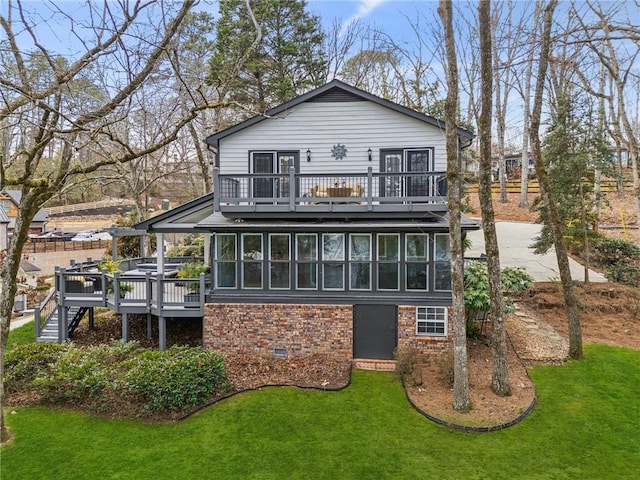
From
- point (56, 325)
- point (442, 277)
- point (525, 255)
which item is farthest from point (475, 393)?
point (56, 325)

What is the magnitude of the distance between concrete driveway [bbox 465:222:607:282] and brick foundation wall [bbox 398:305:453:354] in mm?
6988

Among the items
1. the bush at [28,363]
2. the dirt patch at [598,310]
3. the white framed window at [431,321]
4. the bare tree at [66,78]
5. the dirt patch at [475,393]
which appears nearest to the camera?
the bare tree at [66,78]

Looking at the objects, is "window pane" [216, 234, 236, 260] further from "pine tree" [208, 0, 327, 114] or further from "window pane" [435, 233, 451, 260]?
"pine tree" [208, 0, 327, 114]

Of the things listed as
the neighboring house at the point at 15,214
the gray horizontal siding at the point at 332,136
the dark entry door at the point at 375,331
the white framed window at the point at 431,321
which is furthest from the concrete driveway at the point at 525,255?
the neighboring house at the point at 15,214

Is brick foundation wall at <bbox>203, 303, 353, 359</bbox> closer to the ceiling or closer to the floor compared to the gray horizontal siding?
closer to the floor

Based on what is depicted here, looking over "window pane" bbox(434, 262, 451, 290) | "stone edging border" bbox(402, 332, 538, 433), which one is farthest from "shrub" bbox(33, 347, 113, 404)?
"window pane" bbox(434, 262, 451, 290)

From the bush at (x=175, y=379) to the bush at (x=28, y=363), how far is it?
2.21 meters

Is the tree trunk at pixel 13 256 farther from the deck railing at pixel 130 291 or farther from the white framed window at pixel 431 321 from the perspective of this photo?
the white framed window at pixel 431 321

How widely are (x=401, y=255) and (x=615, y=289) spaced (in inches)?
349

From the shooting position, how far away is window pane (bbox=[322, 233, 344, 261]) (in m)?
11.0

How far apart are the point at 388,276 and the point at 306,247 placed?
2.32 metres

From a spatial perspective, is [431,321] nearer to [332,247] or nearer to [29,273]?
[332,247]

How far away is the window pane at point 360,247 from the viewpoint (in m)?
10.9

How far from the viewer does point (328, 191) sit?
37.2 ft
